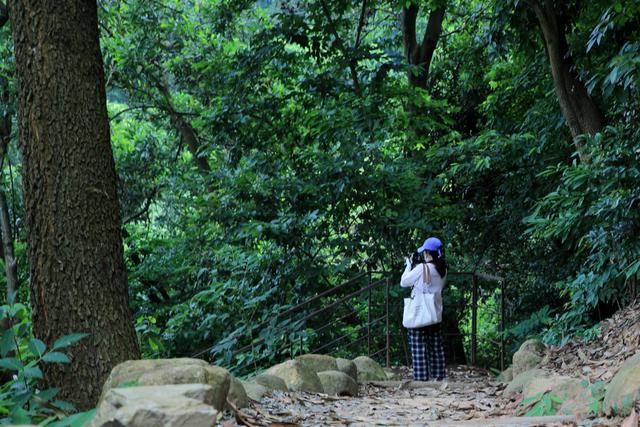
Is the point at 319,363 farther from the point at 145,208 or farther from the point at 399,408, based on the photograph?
the point at 145,208

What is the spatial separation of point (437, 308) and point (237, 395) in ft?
10.8

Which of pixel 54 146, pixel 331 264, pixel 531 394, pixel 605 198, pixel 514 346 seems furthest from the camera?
pixel 514 346

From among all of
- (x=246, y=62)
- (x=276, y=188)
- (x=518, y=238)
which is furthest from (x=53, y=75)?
(x=518, y=238)

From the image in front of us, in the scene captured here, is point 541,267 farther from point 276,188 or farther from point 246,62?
point 246,62

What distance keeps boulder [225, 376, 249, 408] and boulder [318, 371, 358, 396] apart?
5.30 ft

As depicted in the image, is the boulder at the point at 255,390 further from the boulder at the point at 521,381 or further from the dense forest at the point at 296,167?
the boulder at the point at 521,381

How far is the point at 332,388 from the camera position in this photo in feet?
19.1

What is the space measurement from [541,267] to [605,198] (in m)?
3.97

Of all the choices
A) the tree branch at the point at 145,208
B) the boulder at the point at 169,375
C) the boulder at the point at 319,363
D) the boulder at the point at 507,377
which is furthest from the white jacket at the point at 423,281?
the tree branch at the point at 145,208

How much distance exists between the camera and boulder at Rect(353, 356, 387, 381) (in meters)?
7.14

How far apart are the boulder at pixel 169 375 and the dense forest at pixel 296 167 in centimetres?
29

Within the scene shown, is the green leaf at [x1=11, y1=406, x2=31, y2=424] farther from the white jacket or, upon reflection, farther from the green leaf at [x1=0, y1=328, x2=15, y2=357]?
the white jacket

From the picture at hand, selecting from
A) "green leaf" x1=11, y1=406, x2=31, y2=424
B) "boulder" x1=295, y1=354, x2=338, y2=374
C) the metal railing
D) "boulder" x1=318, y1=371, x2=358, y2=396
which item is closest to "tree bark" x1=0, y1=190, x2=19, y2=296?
the metal railing

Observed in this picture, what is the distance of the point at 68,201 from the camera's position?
4.04 metres
